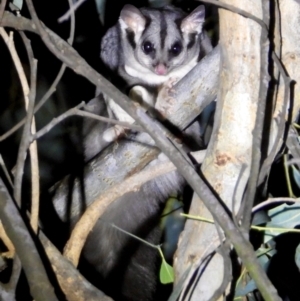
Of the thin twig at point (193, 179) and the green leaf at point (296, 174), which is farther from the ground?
the thin twig at point (193, 179)

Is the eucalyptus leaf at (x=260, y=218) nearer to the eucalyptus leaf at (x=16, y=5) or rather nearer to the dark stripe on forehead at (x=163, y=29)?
the eucalyptus leaf at (x=16, y=5)

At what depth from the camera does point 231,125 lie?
1.27 metres

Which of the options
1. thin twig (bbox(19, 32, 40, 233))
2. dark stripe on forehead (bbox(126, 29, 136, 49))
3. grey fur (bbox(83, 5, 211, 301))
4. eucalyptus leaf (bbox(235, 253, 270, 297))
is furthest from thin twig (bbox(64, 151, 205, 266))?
dark stripe on forehead (bbox(126, 29, 136, 49))

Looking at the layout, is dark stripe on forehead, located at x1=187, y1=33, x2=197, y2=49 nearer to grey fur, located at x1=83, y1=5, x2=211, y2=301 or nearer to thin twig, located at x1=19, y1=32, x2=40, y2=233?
grey fur, located at x1=83, y1=5, x2=211, y2=301

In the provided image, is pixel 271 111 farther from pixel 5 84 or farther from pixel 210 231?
pixel 5 84

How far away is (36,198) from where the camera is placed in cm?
130

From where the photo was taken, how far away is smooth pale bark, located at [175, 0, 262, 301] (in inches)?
49.2

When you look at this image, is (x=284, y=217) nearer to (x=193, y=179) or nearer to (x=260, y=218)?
(x=260, y=218)

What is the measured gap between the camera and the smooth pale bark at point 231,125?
125cm

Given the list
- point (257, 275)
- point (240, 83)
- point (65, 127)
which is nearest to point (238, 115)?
point (240, 83)

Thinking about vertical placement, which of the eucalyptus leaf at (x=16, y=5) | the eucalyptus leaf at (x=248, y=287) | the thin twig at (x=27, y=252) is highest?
the eucalyptus leaf at (x=16, y=5)

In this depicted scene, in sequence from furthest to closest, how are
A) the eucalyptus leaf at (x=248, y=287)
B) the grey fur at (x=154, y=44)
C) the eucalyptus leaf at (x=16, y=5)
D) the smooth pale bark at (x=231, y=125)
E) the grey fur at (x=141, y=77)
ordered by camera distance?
the grey fur at (x=154, y=44) → the grey fur at (x=141, y=77) → the eucalyptus leaf at (x=16, y=5) → the eucalyptus leaf at (x=248, y=287) → the smooth pale bark at (x=231, y=125)

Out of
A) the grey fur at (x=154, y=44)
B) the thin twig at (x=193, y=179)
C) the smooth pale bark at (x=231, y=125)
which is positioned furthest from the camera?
the grey fur at (x=154, y=44)

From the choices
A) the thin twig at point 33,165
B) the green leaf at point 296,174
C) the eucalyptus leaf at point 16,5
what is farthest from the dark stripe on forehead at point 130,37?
the thin twig at point 33,165
